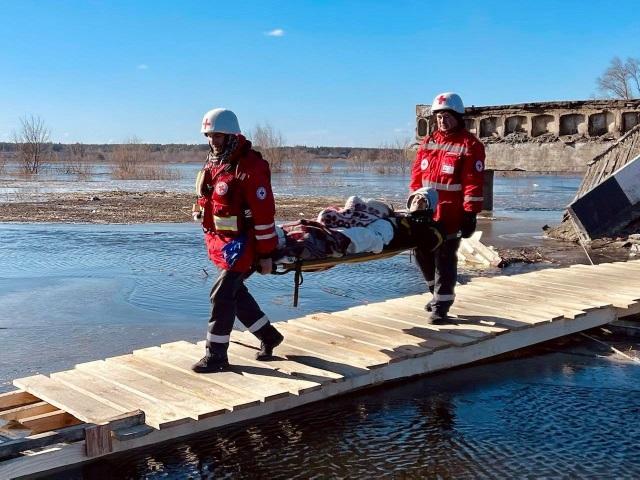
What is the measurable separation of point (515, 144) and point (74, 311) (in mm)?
13043

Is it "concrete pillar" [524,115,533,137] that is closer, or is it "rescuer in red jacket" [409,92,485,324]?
"rescuer in red jacket" [409,92,485,324]

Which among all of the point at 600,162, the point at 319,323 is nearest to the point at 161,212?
the point at 600,162

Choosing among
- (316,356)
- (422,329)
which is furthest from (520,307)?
(316,356)

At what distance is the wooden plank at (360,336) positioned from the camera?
245 inches

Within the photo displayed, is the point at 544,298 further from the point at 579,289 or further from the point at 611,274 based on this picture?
the point at 611,274

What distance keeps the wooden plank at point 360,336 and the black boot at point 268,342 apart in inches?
34.0

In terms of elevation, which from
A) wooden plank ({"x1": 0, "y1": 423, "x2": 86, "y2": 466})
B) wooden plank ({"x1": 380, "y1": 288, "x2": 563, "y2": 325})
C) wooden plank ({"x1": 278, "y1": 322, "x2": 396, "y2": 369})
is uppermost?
wooden plank ({"x1": 380, "y1": 288, "x2": 563, "y2": 325})

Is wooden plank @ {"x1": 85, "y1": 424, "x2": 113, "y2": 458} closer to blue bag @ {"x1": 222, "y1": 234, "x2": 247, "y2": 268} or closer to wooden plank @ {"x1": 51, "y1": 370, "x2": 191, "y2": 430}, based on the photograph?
wooden plank @ {"x1": 51, "y1": 370, "x2": 191, "y2": 430}

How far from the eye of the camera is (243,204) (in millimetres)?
5375

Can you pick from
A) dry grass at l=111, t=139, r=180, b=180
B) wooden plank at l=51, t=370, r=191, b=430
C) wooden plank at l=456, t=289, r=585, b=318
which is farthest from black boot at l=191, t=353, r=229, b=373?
dry grass at l=111, t=139, r=180, b=180

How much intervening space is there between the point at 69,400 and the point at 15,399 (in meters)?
0.53

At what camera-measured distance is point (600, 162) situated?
51.2ft

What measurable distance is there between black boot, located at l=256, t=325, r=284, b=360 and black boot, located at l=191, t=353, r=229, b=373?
426 millimetres

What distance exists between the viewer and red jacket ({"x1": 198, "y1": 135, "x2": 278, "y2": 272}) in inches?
209
